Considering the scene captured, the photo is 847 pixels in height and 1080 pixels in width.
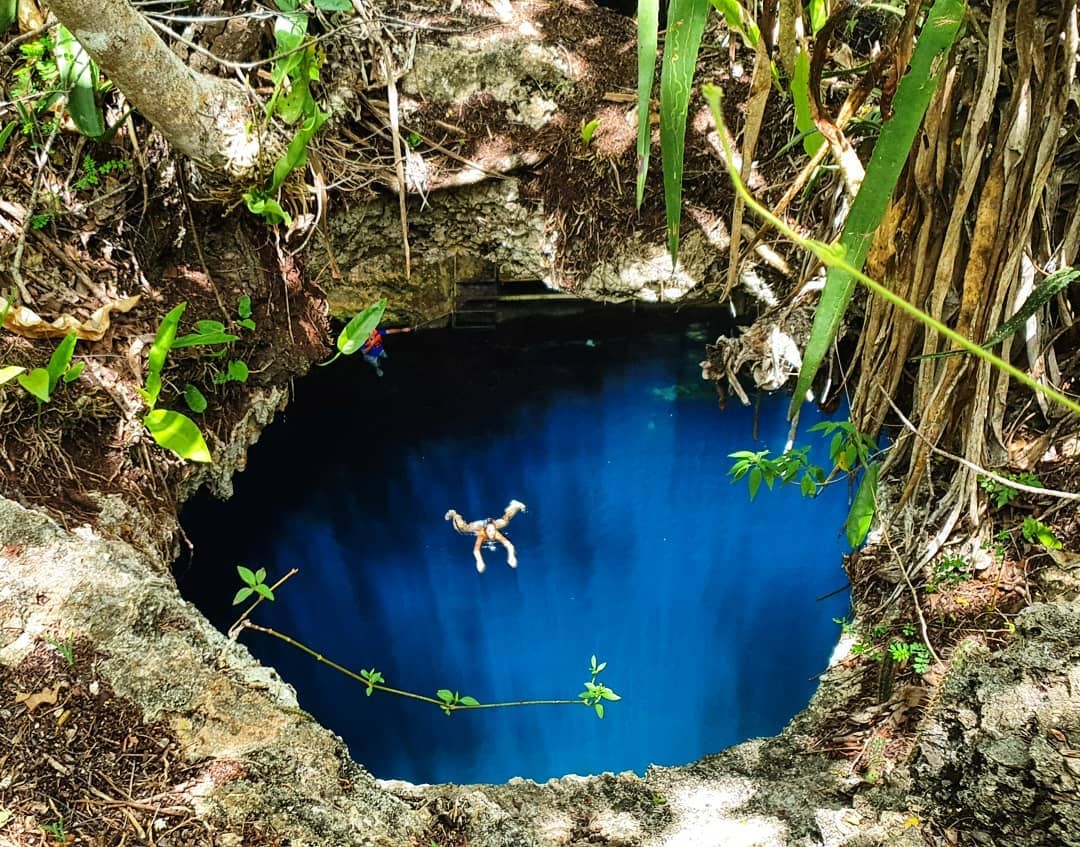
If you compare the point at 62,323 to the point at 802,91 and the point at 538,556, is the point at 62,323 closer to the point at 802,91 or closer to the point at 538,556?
the point at 802,91

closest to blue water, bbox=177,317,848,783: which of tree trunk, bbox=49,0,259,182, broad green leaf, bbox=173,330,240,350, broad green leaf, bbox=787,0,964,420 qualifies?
broad green leaf, bbox=173,330,240,350

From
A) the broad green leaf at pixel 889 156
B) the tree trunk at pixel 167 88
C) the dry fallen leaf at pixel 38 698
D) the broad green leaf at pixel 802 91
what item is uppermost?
the tree trunk at pixel 167 88

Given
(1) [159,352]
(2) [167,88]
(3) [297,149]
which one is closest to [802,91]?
(3) [297,149]

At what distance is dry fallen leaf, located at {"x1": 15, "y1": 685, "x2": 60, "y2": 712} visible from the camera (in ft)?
3.32

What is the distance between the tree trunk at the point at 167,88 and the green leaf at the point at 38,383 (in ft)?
1.68

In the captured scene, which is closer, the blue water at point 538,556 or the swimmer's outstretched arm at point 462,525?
the swimmer's outstretched arm at point 462,525

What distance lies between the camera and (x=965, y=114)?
113 centimetres

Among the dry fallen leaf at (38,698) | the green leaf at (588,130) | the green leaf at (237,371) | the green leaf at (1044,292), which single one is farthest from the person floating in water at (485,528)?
the green leaf at (1044,292)

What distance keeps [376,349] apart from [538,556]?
1.01 meters

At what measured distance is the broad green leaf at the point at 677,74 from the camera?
2.35 ft

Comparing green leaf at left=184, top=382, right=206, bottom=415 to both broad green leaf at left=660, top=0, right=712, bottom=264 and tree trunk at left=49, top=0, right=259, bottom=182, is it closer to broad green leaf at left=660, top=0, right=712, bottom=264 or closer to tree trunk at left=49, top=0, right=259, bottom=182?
tree trunk at left=49, top=0, right=259, bottom=182

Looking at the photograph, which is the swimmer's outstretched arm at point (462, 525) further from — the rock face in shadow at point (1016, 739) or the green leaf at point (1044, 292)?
the green leaf at point (1044, 292)

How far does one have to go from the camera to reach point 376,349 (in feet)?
8.67

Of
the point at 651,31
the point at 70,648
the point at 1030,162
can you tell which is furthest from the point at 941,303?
the point at 70,648
